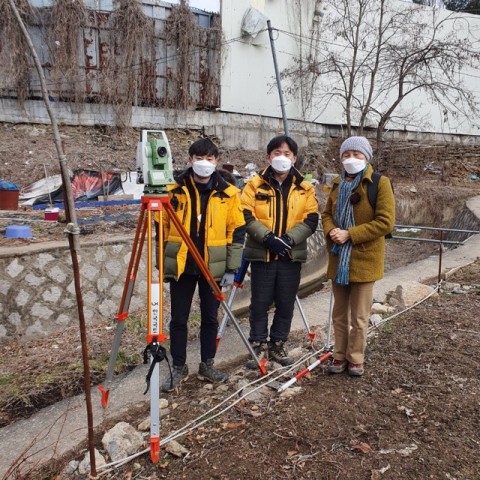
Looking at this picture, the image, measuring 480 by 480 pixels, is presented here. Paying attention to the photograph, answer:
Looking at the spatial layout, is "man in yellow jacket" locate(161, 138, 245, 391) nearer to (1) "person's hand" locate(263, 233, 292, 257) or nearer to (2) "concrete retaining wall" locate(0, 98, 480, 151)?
(1) "person's hand" locate(263, 233, 292, 257)

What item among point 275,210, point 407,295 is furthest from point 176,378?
point 407,295

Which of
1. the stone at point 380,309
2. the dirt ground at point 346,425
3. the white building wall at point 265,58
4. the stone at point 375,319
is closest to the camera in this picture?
the dirt ground at point 346,425

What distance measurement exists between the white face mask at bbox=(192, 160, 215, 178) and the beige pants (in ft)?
3.64

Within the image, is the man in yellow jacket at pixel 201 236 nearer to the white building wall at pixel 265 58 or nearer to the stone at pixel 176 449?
the stone at pixel 176 449

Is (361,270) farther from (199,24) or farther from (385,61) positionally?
(385,61)

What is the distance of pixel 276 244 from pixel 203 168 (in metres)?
0.69

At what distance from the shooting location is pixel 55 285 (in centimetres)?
414

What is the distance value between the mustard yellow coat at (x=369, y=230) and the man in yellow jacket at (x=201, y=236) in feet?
2.42

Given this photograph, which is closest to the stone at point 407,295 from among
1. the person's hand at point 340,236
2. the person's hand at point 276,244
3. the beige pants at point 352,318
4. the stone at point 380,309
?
the stone at point 380,309

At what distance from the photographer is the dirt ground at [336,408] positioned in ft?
6.80

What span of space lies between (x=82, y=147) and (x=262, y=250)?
6.89 meters

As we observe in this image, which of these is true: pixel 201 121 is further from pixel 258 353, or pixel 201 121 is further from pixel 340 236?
→ pixel 340 236

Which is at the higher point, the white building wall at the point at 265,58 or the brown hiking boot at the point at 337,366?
the white building wall at the point at 265,58

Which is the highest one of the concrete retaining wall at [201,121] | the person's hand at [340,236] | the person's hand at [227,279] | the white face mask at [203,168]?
the concrete retaining wall at [201,121]
